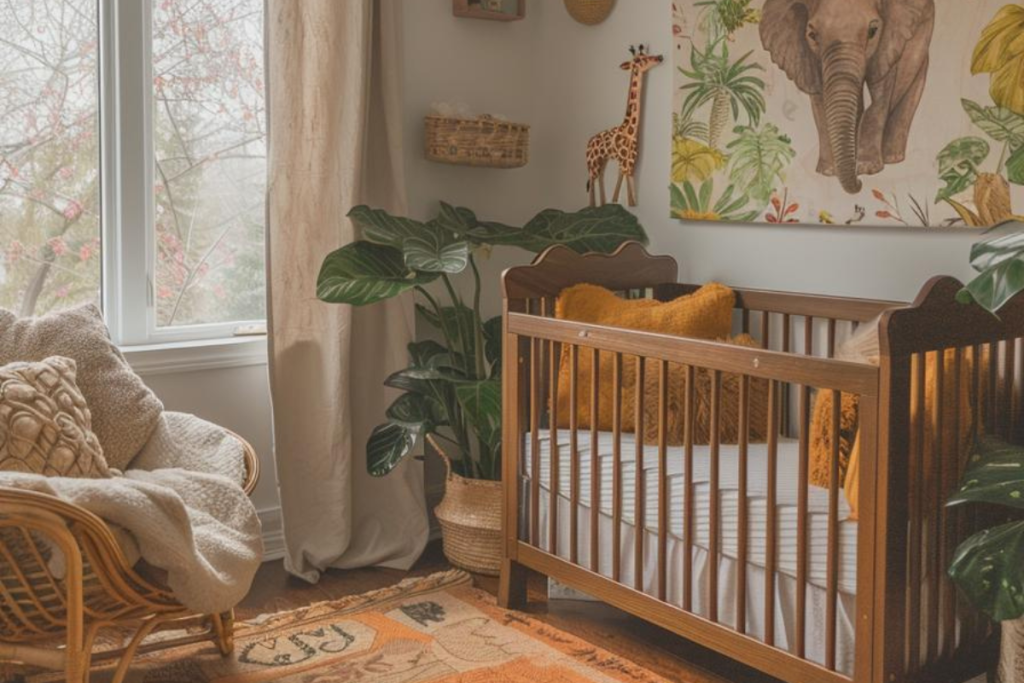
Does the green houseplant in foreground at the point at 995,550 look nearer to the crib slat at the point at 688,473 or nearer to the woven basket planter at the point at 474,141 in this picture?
the crib slat at the point at 688,473

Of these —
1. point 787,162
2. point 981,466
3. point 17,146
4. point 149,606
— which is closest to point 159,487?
point 149,606

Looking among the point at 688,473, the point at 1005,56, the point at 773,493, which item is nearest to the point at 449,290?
the point at 688,473

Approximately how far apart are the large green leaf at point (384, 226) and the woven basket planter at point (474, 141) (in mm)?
329

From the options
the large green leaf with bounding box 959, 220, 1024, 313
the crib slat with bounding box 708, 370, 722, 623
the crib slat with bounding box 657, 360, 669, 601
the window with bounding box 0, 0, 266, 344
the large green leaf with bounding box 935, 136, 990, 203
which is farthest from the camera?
the window with bounding box 0, 0, 266, 344

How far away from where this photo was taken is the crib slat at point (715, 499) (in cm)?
233

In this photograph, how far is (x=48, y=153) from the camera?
296 cm

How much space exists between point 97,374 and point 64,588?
62 centimetres

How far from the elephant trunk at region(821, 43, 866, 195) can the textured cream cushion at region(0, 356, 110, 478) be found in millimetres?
1827

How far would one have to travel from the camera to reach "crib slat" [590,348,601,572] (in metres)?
2.64

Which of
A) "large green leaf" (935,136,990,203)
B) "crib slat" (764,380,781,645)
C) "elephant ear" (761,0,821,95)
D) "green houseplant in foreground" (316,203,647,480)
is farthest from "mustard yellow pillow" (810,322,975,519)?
"green houseplant in foreground" (316,203,647,480)

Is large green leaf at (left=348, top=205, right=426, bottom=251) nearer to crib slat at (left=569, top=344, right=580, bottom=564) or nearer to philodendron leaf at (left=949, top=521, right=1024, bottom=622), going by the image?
crib slat at (left=569, top=344, right=580, bottom=564)

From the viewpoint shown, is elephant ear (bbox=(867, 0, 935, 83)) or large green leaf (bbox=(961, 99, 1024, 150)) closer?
large green leaf (bbox=(961, 99, 1024, 150))

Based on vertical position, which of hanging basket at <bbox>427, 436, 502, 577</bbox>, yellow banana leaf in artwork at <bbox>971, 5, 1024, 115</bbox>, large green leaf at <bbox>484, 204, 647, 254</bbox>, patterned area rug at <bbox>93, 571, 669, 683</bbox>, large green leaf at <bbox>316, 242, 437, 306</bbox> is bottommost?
patterned area rug at <bbox>93, 571, 669, 683</bbox>

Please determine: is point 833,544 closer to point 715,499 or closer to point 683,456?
point 715,499
